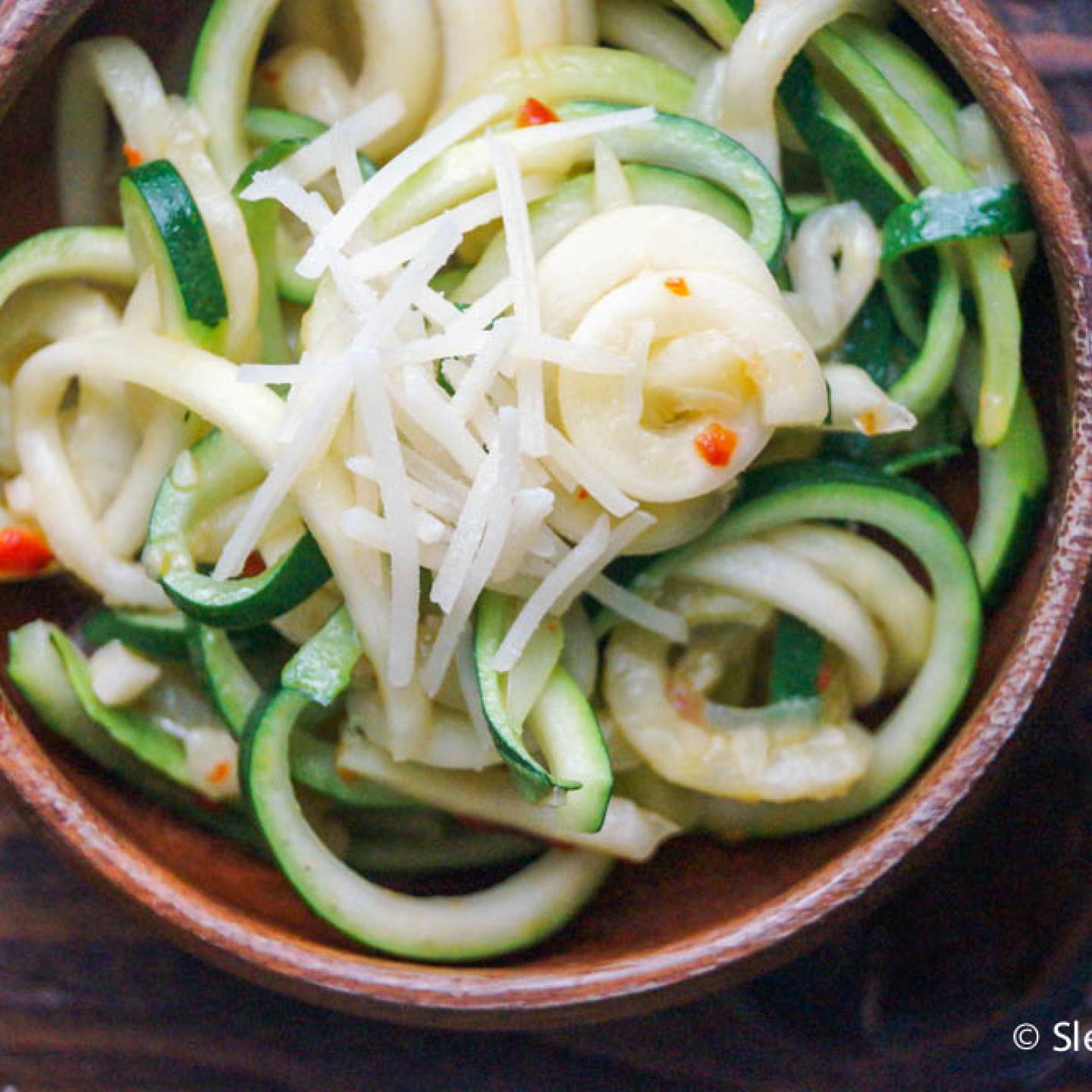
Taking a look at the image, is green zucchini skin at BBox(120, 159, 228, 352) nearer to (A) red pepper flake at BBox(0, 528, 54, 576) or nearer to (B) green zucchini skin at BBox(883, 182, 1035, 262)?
(A) red pepper flake at BBox(0, 528, 54, 576)

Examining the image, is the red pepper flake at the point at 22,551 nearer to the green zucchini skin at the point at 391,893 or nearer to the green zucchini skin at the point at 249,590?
the green zucchini skin at the point at 249,590

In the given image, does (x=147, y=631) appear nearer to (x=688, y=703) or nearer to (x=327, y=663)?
(x=327, y=663)

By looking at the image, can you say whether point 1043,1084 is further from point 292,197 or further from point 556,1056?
point 292,197

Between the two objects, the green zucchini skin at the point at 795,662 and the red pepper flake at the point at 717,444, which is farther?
the green zucchini skin at the point at 795,662

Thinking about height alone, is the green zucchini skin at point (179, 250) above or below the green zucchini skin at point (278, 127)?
below

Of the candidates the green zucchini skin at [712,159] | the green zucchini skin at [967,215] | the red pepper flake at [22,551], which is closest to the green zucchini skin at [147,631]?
the red pepper flake at [22,551]

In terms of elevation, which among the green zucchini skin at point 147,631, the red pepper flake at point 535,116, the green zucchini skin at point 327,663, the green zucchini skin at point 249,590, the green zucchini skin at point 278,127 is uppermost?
the red pepper flake at point 535,116
